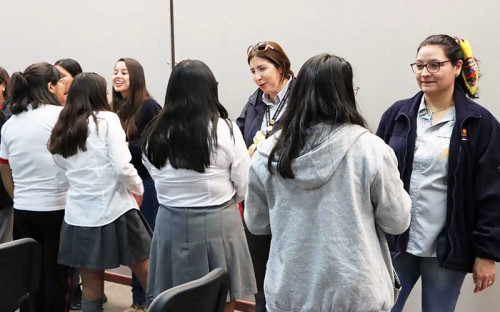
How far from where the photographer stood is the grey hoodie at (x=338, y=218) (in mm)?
1406

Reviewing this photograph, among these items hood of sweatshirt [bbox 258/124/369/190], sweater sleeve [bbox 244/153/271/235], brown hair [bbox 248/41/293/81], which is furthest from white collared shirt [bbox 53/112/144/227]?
hood of sweatshirt [bbox 258/124/369/190]

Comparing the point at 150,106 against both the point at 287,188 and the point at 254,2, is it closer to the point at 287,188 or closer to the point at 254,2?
the point at 254,2

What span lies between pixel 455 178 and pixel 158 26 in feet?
7.67

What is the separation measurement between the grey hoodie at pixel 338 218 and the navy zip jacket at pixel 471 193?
1.49ft

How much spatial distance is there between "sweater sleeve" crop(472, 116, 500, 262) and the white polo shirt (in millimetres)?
1852

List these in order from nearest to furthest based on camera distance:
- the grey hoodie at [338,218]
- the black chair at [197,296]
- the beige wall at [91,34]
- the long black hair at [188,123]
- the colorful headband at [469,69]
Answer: the black chair at [197,296] < the grey hoodie at [338,218] < the colorful headband at [469,69] < the long black hair at [188,123] < the beige wall at [91,34]

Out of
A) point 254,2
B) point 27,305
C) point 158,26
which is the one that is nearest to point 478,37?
point 254,2

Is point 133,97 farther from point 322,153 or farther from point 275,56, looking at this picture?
point 322,153

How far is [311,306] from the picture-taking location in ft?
4.82

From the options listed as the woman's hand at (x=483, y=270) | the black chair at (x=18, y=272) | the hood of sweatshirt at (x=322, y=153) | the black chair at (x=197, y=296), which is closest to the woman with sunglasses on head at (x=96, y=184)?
the black chair at (x=18, y=272)

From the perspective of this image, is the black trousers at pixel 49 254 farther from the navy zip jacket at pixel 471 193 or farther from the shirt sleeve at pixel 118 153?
the navy zip jacket at pixel 471 193

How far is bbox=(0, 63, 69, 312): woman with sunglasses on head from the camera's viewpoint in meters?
2.60

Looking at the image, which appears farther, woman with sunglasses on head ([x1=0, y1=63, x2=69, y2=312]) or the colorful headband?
woman with sunglasses on head ([x1=0, y1=63, x2=69, y2=312])

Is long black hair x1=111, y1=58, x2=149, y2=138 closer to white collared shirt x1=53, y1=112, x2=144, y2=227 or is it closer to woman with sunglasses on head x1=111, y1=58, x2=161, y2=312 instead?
woman with sunglasses on head x1=111, y1=58, x2=161, y2=312
